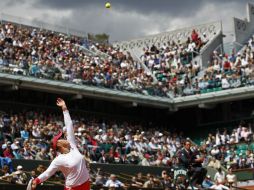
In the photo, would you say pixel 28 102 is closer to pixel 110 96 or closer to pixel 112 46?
pixel 110 96

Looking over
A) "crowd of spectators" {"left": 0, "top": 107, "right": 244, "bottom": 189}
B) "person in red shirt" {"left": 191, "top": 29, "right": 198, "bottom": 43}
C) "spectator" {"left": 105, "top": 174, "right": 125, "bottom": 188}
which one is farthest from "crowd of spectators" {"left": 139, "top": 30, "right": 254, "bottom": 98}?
"spectator" {"left": 105, "top": 174, "right": 125, "bottom": 188}

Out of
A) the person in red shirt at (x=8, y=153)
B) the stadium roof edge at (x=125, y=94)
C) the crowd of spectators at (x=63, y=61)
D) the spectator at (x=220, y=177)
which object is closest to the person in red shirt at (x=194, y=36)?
the crowd of spectators at (x=63, y=61)

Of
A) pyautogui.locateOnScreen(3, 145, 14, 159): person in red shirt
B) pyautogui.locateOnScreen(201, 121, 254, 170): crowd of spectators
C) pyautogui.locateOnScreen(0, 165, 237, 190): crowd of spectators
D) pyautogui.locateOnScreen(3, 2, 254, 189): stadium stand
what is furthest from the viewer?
pyautogui.locateOnScreen(201, 121, 254, 170): crowd of spectators

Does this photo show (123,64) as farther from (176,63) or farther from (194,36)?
(194,36)

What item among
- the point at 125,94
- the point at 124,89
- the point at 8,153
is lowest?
the point at 8,153

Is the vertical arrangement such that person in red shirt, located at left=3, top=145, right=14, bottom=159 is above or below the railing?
below

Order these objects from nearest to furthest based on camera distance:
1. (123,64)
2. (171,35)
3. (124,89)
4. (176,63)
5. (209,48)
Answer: (124,89) < (123,64) < (176,63) < (209,48) < (171,35)

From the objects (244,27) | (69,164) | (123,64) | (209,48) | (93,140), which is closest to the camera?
(69,164)

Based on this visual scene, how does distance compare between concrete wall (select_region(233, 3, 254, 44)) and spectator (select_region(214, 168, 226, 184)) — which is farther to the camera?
concrete wall (select_region(233, 3, 254, 44))

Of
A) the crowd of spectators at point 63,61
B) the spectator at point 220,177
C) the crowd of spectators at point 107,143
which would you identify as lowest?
the spectator at point 220,177

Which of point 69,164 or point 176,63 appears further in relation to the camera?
point 176,63

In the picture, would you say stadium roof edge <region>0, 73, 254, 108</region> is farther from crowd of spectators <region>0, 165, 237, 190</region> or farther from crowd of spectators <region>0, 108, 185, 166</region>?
crowd of spectators <region>0, 165, 237, 190</region>

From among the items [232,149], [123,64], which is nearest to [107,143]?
[232,149]

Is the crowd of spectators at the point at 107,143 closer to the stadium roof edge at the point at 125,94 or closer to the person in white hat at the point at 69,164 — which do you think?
the stadium roof edge at the point at 125,94
